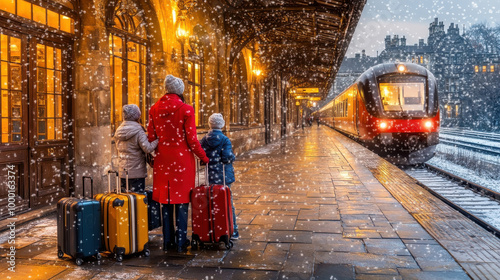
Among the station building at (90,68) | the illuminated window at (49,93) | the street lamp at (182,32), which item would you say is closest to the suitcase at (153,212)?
the station building at (90,68)

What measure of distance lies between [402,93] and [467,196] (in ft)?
17.8

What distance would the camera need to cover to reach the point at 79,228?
3896 mm

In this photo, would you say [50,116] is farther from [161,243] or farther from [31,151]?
[161,243]

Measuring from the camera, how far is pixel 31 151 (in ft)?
18.5

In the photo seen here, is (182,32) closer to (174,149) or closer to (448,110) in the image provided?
(174,149)

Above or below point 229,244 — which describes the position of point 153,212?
above

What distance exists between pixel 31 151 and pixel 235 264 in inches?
129

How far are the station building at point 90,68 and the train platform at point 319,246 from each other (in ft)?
2.96

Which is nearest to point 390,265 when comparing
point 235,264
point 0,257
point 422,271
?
point 422,271

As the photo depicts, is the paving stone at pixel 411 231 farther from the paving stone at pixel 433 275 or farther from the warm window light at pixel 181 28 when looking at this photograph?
the warm window light at pixel 181 28

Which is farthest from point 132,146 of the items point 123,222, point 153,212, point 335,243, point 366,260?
point 366,260

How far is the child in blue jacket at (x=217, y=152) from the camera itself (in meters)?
4.52

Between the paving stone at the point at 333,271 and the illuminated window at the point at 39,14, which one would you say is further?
the illuminated window at the point at 39,14

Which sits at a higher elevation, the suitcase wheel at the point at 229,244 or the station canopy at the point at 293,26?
the station canopy at the point at 293,26
